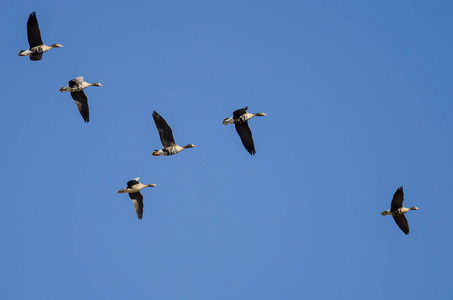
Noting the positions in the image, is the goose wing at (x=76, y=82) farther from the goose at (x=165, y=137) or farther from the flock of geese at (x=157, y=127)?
the goose at (x=165, y=137)

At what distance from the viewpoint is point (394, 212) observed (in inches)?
2141

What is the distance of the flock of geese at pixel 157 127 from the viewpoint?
5303 cm

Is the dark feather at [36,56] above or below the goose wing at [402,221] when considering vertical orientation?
above

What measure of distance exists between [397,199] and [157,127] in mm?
11842

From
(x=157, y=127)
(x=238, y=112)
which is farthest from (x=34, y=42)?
(x=238, y=112)

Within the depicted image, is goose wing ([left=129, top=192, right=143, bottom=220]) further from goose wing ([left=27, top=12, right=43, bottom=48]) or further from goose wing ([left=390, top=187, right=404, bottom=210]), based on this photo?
goose wing ([left=390, top=187, right=404, bottom=210])

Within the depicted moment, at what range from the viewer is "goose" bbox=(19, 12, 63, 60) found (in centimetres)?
5334

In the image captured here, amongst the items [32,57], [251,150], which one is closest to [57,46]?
[32,57]

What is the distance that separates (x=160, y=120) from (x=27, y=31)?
772cm

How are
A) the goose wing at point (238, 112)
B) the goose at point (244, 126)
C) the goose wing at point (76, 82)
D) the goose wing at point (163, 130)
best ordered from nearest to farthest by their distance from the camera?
1. the goose wing at point (163, 130)
2. the goose wing at point (238, 112)
3. the goose at point (244, 126)
4. the goose wing at point (76, 82)

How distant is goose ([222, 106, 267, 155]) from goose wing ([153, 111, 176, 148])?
2667mm

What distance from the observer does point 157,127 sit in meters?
52.5

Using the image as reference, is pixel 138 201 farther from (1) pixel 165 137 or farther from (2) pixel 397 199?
(2) pixel 397 199

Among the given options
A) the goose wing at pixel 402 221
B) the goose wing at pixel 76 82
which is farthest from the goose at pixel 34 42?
the goose wing at pixel 402 221
